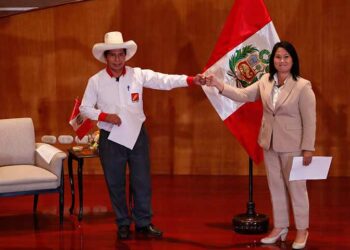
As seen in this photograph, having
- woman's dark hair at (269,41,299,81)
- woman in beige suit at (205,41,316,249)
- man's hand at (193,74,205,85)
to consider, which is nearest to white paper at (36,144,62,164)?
man's hand at (193,74,205,85)

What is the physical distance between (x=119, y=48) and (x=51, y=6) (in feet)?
8.85

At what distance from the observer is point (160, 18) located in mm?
7863

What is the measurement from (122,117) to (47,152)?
107 centimetres

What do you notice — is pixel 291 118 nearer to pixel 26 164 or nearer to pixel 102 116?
pixel 102 116

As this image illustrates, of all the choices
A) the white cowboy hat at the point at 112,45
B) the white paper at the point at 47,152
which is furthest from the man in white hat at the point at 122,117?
Answer: the white paper at the point at 47,152

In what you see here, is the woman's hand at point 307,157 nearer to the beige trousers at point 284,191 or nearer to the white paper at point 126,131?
the beige trousers at point 284,191

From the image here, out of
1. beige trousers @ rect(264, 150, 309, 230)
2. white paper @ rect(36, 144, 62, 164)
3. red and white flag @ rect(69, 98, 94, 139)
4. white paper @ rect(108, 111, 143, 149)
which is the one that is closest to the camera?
beige trousers @ rect(264, 150, 309, 230)

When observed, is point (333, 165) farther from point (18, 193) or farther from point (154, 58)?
point (18, 193)

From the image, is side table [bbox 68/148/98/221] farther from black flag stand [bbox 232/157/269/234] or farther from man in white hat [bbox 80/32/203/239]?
black flag stand [bbox 232/157/269/234]

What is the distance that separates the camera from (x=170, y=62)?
25.9 ft

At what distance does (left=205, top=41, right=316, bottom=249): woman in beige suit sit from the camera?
5.00 meters

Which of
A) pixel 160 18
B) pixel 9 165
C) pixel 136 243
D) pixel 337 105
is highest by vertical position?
pixel 160 18

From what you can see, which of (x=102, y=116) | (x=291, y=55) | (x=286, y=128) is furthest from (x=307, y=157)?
(x=102, y=116)

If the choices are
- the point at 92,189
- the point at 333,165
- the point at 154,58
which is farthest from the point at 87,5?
the point at 333,165
